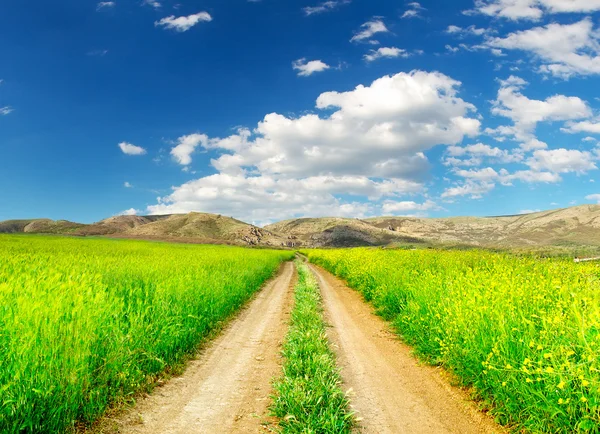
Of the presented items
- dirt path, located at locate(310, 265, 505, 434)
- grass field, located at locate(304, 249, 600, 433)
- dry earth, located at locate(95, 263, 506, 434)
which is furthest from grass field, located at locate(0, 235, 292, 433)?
grass field, located at locate(304, 249, 600, 433)

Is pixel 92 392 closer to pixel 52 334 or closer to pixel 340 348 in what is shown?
pixel 52 334

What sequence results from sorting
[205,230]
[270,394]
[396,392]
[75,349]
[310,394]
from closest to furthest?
[75,349]
[310,394]
[270,394]
[396,392]
[205,230]

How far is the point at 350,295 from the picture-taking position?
1984 centimetres

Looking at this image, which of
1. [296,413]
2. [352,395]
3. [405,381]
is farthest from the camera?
[405,381]

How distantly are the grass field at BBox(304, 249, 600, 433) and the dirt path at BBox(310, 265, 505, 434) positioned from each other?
368 mm

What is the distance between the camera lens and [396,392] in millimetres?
6746

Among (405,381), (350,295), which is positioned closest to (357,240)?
(350,295)

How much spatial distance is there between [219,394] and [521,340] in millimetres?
4914

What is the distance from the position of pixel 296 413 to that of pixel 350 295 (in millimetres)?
14855

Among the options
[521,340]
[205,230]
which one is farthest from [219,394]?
[205,230]

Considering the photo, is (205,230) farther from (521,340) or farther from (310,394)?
(521,340)

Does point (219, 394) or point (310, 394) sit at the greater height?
point (310, 394)

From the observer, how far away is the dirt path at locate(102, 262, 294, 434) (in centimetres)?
532

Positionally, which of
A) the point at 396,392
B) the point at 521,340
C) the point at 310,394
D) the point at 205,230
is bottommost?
the point at 396,392
